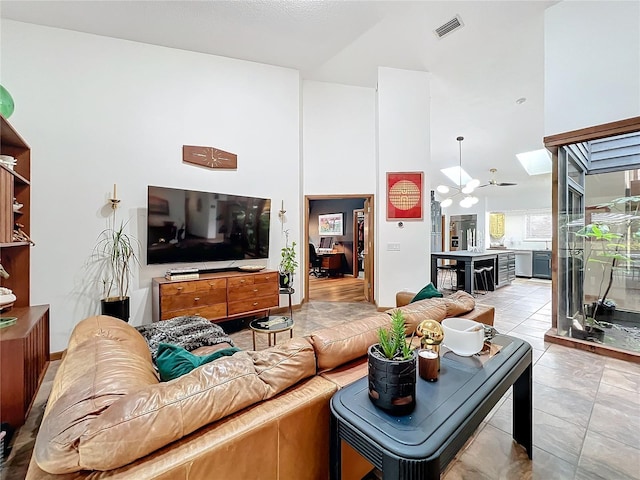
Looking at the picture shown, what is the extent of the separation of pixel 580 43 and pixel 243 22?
392 centimetres

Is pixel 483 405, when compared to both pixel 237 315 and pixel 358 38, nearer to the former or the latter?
pixel 237 315

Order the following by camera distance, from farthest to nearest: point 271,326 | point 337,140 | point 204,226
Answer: point 337,140 < point 204,226 < point 271,326

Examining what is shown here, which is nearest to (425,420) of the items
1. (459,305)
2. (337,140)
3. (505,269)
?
(459,305)

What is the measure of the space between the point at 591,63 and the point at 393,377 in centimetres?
419

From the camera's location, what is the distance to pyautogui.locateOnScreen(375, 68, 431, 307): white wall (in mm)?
4734

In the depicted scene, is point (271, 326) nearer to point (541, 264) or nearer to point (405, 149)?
point (405, 149)

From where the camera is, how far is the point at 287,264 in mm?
4492

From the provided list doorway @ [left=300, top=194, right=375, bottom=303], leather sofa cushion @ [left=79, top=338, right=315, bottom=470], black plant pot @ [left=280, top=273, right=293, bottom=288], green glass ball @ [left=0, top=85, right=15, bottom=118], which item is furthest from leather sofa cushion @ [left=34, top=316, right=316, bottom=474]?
doorway @ [left=300, top=194, right=375, bottom=303]

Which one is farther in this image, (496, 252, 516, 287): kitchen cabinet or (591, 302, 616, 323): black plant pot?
(496, 252, 516, 287): kitchen cabinet

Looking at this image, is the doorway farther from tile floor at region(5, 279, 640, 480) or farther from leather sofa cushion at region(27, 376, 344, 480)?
leather sofa cushion at region(27, 376, 344, 480)

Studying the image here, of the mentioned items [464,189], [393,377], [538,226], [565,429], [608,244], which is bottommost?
[565,429]

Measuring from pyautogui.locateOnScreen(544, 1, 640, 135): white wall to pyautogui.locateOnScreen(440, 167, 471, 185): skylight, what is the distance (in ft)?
18.1

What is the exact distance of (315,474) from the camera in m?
1.17

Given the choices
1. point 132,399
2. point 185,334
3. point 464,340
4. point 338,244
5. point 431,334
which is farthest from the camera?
point 338,244
